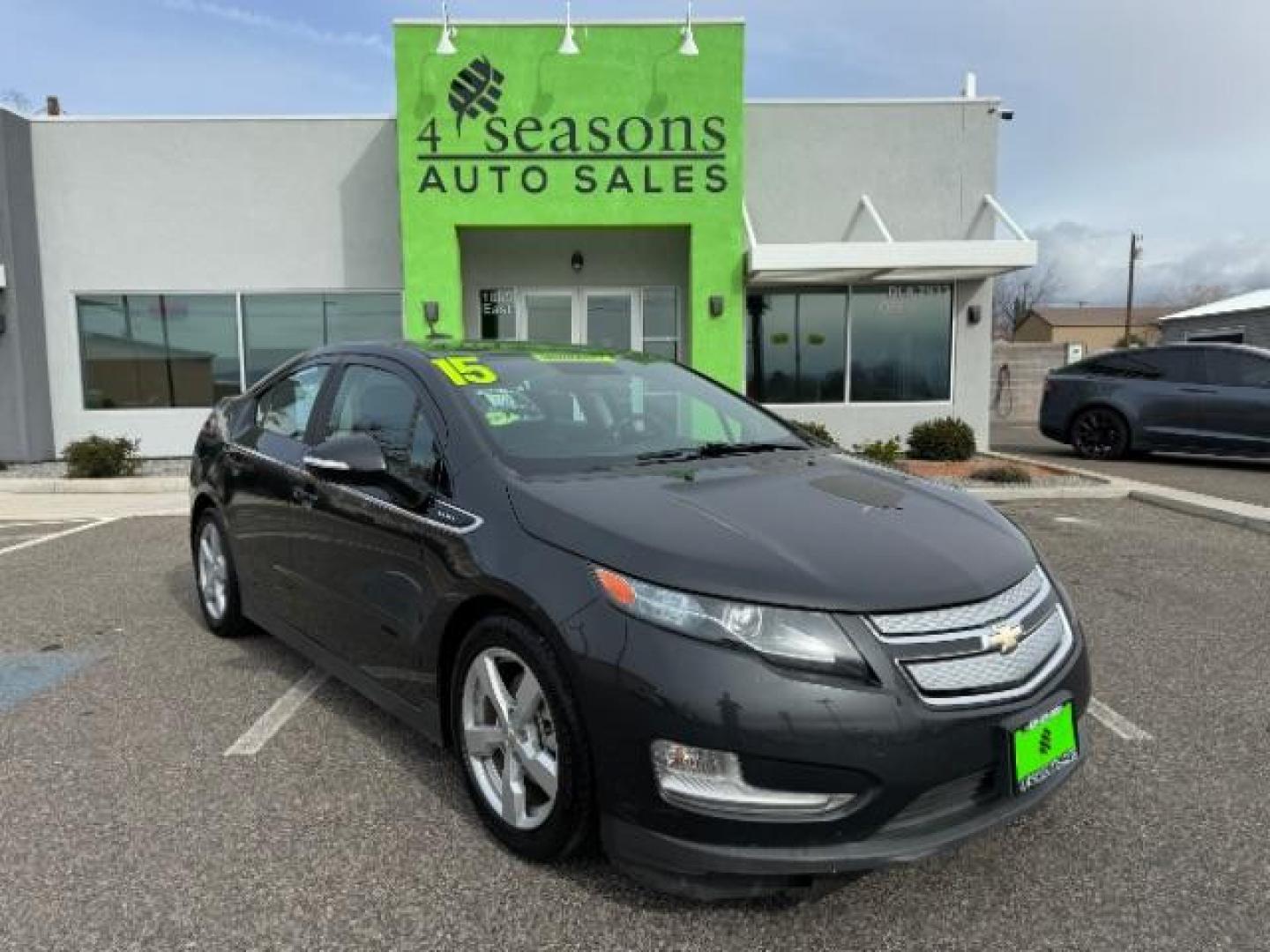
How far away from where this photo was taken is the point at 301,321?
42.4 feet

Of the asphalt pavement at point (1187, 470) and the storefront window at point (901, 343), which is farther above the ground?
the storefront window at point (901, 343)

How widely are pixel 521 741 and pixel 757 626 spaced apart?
0.84 m

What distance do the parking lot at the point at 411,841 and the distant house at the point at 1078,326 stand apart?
8096cm

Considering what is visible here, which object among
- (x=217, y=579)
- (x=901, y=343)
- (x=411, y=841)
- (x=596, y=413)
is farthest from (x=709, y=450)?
(x=901, y=343)

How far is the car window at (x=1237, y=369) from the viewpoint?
12.0 meters

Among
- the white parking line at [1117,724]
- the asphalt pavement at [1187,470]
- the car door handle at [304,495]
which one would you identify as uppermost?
the car door handle at [304,495]

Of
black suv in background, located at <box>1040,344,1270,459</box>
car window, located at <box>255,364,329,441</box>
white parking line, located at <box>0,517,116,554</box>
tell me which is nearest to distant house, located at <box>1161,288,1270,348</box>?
black suv in background, located at <box>1040,344,1270,459</box>

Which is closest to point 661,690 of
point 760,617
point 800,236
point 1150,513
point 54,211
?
point 760,617

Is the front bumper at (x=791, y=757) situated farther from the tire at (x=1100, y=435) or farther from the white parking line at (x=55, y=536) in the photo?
the tire at (x=1100, y=435)

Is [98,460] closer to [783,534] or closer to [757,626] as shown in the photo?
[783,534]

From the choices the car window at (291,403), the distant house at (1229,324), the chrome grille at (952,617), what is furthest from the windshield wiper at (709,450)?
the distant house at (1229,324)

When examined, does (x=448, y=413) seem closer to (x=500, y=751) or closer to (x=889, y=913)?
(x=500, y=751)

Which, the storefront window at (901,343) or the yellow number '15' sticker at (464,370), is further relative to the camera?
the storefront window at (901,343)

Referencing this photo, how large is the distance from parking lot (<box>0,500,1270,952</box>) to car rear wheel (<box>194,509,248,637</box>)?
16cm
